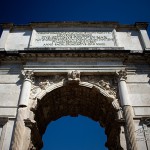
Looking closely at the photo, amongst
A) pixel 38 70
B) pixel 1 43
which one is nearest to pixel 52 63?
pixel 38 70

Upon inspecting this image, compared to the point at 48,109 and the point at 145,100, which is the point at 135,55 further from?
the point at 48,109

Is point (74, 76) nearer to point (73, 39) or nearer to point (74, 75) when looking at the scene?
point (74, 75)

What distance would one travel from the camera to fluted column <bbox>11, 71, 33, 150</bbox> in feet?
32.9

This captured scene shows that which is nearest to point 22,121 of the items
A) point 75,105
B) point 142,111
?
point 75,105

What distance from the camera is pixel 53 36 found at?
15.0 m

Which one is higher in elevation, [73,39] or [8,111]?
[73,39]

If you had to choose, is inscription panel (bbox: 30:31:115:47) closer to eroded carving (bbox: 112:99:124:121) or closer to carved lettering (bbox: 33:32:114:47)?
carved lettering (bbox: 33:32:114:47)

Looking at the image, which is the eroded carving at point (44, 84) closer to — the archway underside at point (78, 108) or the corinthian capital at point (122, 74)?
the archway underside at point (78, 108)

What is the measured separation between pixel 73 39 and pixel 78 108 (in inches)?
163

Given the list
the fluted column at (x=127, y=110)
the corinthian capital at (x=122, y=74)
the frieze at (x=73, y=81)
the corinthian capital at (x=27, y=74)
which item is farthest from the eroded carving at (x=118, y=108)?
the corinthian capital at (x=27, y=74)

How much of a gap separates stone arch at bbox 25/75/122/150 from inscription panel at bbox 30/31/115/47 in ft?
9.02

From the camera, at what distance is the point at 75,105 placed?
1427 cm

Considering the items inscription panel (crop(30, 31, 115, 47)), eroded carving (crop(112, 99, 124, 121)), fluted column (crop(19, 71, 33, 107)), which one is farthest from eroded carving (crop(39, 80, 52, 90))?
eroded carving (crop(112, 99, 124, 121))

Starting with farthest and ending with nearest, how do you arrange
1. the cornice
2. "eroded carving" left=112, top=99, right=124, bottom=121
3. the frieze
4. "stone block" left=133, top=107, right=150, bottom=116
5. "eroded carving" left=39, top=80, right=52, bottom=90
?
the cornice < "eroded carving" left=39, top=80, right=52, bottom=90 < the frieze < "stone block" left=133, top=107, right=150, bottom=116 < "eroded carving" left=112, top=99, right=124, bottom=121
